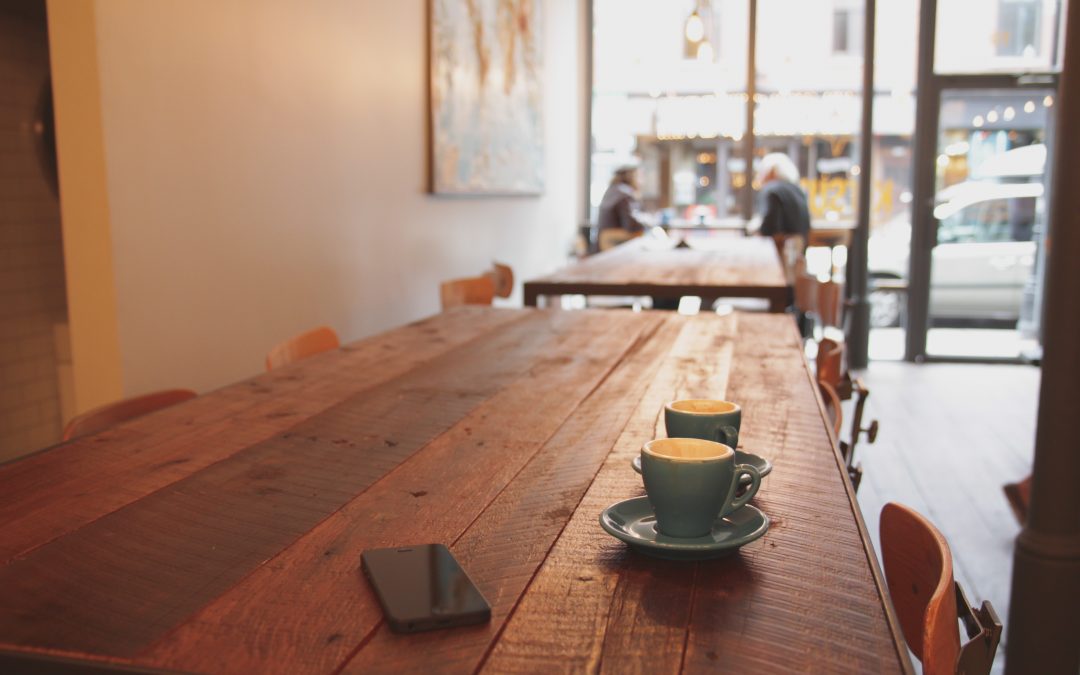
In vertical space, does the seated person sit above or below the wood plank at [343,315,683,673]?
above

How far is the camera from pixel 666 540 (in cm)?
103

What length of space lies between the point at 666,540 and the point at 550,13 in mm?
7031

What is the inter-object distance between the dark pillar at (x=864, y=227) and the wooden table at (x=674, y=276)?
233cm

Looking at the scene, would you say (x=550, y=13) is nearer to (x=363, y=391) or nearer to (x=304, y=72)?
(x=304, y=72)

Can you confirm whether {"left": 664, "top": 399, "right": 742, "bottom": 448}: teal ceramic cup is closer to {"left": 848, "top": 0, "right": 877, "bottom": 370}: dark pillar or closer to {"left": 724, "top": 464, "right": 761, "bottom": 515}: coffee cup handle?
{"left": 724, "top": 464, "right": 761, "bottom": 515}: coffee cup handle

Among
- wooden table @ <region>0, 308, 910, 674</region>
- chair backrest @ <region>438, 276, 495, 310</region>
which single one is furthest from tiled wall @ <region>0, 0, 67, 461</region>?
A: wooden table @ <region>0, 308, 910, 674</region>

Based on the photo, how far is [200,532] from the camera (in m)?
1.13

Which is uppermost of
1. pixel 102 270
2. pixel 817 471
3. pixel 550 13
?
pixel 550 13

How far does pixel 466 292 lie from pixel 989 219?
16.2ft

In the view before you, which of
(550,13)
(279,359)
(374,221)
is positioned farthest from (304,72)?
(550,13)

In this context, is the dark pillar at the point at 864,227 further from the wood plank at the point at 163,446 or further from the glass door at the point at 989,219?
the wood plank at the point at 163,446

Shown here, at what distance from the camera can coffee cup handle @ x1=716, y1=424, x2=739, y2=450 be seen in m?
1.31

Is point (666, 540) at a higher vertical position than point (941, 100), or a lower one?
lower

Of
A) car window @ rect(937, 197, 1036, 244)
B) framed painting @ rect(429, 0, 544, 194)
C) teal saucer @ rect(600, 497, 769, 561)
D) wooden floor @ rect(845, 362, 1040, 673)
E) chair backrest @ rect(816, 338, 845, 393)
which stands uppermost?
framed painting @ rect(429, 0, 544, 194)
